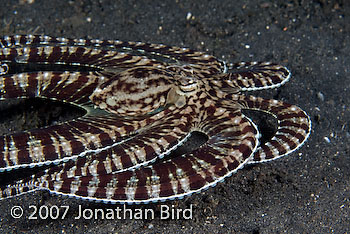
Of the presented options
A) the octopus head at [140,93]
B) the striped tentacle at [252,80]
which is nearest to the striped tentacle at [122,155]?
the octopus head at [140,93]

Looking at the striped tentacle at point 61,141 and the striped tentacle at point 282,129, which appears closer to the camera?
the striped tentacle at point 61,141

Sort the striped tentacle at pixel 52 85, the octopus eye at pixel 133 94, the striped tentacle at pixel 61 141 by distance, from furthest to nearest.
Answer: the octopus eye at pixel 133 94 → the striped tentacle at pixel 52 85 → the striped tentacle at pixel 61 141

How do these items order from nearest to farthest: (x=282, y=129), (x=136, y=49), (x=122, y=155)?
(x=122, y=155), (x=282, y=129), (x=136, y=49)

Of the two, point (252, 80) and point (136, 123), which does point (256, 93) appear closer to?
point (252, 80)

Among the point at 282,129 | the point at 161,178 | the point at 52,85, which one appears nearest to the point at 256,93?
the point at 282,129

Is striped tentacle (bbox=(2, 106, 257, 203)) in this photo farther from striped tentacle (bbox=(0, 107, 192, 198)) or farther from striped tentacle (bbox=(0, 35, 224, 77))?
striped tentacle (bbox=(0, 35, 224, 77))

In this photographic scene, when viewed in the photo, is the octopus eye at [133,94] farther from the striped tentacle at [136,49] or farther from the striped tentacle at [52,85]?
the striped tentacle at [136,49]

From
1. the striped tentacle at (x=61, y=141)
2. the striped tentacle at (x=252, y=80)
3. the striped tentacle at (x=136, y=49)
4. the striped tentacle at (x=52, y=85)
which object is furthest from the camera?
the striped tentacle at (x=136, y=49)
